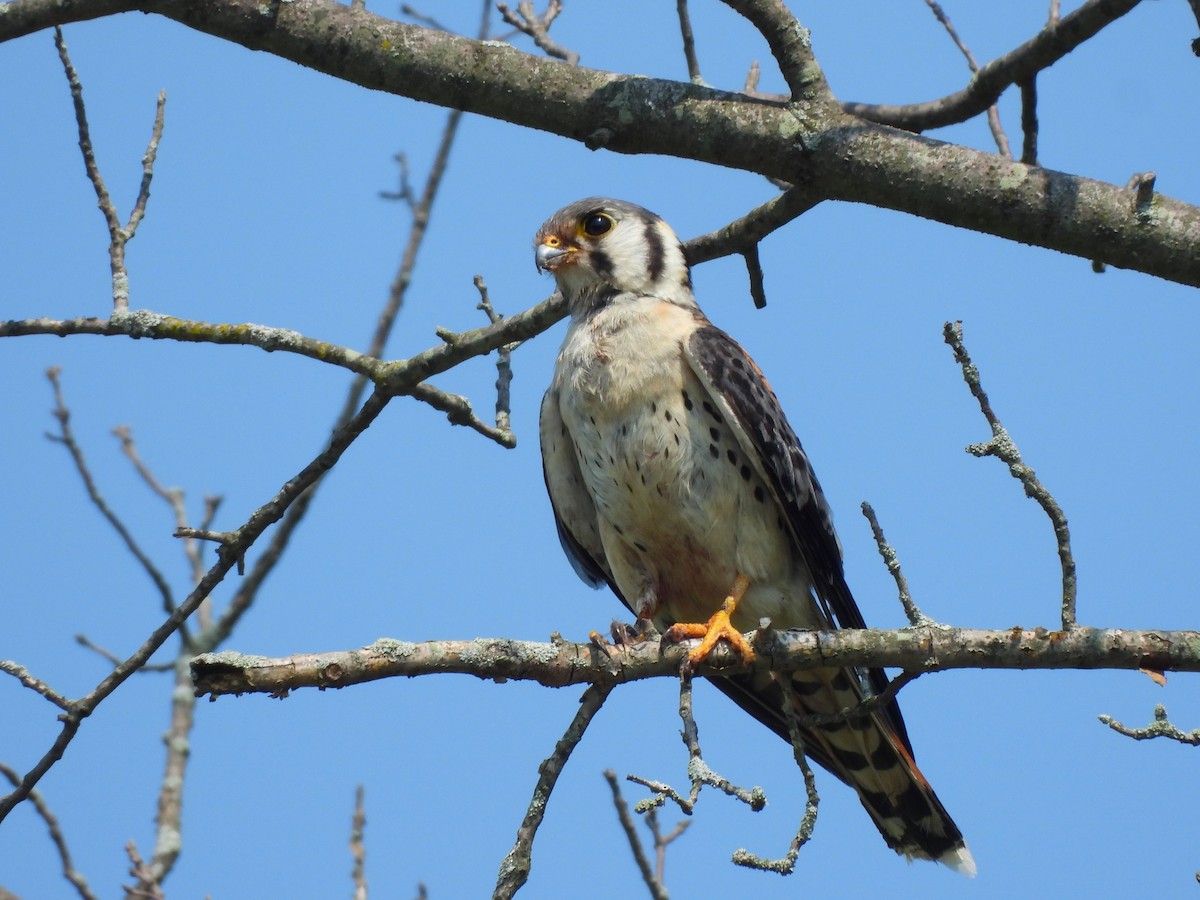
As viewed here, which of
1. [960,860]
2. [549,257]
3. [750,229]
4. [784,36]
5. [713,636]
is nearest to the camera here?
[784,36]

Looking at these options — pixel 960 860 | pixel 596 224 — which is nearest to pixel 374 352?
pixel 596 224

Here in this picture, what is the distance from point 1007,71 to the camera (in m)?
3.62

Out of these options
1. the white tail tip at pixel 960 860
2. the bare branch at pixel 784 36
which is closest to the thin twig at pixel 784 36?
the bare branch at pixel 784 36

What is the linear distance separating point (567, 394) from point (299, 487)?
1.27 meters

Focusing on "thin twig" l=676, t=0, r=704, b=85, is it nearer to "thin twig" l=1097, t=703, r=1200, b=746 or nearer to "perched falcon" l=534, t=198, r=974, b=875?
"perched falcon" l=534, t=198, r=974, b=875

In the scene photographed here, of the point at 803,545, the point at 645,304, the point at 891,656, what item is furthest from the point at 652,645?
the point at 645,304

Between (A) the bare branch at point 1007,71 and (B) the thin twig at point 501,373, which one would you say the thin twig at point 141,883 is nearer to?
(B) the thin twig at point 501,373

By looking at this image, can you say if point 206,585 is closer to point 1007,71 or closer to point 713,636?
point 713,636

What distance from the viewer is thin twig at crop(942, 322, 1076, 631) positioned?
2855mm

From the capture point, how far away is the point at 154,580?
5.29 meters

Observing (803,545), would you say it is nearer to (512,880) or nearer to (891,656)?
(891,656)

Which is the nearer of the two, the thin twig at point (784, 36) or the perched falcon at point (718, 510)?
the thin twig at point (784, 36)

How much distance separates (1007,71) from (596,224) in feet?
5.91

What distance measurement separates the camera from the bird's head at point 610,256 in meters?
4.78
